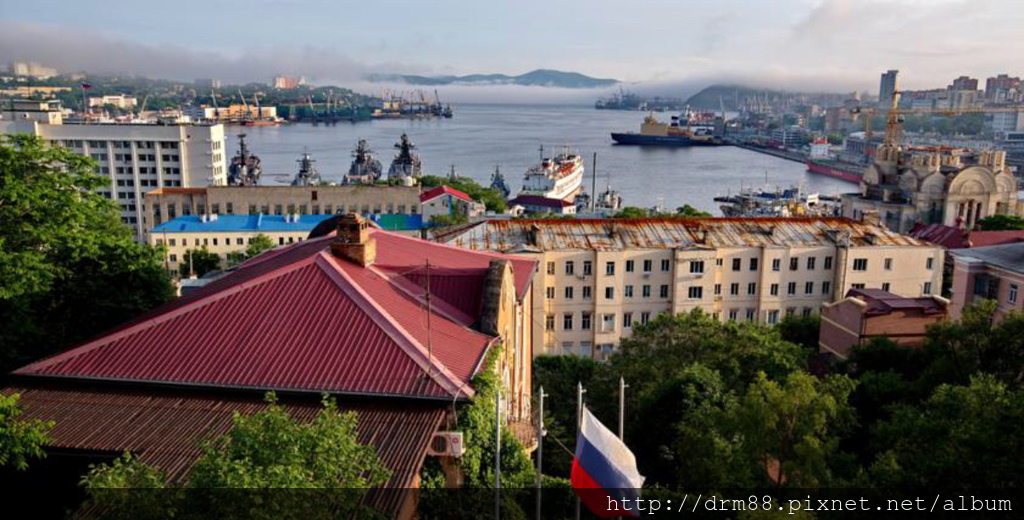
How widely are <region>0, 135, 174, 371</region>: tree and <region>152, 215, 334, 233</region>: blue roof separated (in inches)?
1668

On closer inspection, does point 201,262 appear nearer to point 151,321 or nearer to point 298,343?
point 151,321

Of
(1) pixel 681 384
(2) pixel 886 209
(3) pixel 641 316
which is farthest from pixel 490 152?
(1) pixel 681 384

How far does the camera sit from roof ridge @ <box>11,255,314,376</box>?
54.7 ft

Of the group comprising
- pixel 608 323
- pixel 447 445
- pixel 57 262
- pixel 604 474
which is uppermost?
pixel 57 262

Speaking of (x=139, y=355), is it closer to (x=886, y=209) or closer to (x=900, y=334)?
(x=900, y=334)

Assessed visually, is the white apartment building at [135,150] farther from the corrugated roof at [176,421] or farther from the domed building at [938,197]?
the corrugated roof at [176,421]

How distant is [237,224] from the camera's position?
66.4 m

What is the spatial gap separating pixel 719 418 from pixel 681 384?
441 cm

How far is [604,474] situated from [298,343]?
7.52 metres

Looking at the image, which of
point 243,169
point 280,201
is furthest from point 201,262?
point 243,169

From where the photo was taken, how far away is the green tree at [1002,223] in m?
66.8

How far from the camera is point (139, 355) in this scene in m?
16.6

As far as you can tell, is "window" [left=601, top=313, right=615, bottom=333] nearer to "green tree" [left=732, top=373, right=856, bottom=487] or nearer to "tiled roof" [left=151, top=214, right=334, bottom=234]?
"green tree" [left=732, top=373, right=856, bottom=487]

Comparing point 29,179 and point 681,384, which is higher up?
point 29,179
